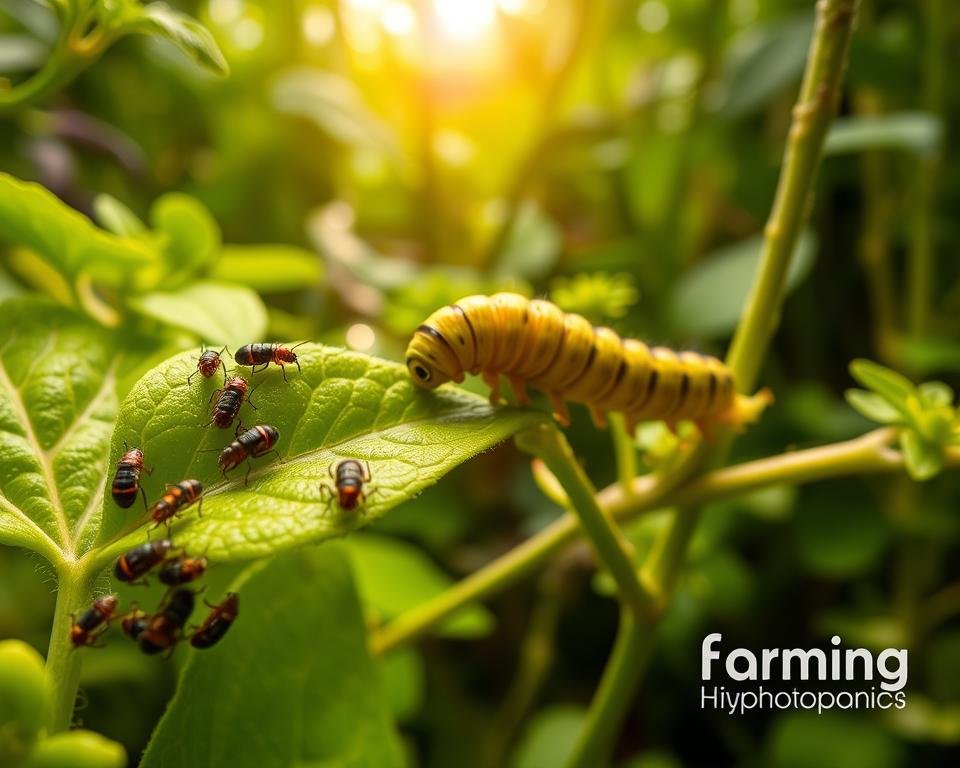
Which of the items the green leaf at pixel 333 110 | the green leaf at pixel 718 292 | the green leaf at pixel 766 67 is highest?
the green leaf at pixel 766 67

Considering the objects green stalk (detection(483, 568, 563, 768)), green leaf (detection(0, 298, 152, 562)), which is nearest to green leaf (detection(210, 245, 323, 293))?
green leaf (detection(0, 298, 152, 562))

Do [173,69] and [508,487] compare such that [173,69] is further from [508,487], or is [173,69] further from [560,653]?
[560,653]

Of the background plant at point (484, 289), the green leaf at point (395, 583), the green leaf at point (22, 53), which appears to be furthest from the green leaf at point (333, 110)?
the green leaf at point (395, 583)

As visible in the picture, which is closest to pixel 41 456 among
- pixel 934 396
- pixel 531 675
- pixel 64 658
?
pixel 64 658

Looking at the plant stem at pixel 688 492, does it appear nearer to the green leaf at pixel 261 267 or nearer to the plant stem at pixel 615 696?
the plant stem at pixel 615 696

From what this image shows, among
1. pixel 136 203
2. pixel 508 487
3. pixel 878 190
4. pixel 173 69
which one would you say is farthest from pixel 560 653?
pixel 173 69

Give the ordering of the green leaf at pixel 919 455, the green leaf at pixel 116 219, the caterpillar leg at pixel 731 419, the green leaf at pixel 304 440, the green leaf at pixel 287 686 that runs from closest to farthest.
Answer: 1. the green leaf at pixel 304 440
2. the green leaf at pixel 287 686
3. the green leaf at pixel 919 455
4. the caterpillar leg at pixel 731 419
5. the green leaf at pixel 116 219
